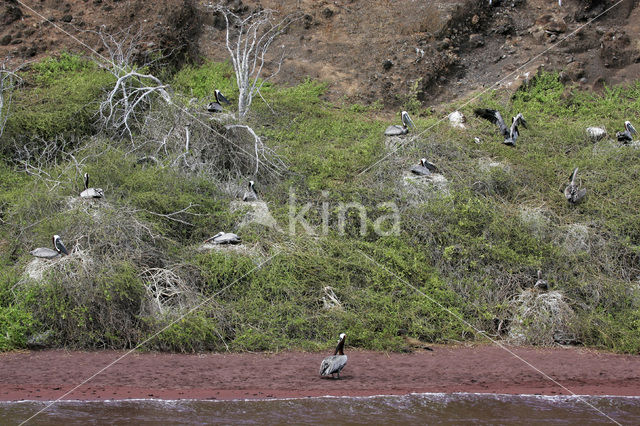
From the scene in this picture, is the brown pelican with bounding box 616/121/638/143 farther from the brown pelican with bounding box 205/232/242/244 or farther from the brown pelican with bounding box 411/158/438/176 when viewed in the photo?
the brown pelican with bounding box 205/232/242/244

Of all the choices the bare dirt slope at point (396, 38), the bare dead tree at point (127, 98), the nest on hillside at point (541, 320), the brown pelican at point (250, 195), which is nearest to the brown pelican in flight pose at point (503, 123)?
the bare dirt slope at point (396, 38)

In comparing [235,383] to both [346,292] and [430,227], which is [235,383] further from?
[430,227]

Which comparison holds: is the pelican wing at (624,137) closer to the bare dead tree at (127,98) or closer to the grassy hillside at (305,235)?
the grassy hillside at (305,235)

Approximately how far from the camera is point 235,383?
640 centimetres

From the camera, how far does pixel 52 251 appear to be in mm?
7324

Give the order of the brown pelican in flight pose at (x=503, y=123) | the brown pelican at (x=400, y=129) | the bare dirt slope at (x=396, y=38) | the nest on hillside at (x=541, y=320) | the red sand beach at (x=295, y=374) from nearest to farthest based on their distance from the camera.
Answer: the red sand beach at (x=295, y=374) → the nest on hillside at (x=541, y=320) → the brown pelican at (x=400, y=129) → the brown pelican in flight pose at (x=503, y=123) → the bare dirt slope at (x=396, y=38)

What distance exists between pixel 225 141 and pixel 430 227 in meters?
3.01

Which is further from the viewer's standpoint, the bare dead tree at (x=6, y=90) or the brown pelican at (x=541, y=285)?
the bare dead tree at (x=6, y=90)

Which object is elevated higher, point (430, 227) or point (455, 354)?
point (430, 227)

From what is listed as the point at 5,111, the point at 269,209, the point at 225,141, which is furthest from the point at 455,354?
the point at 5,111

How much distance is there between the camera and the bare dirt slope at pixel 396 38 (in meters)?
12.2

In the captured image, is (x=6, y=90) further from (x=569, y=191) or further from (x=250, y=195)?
(x=569, y=191)

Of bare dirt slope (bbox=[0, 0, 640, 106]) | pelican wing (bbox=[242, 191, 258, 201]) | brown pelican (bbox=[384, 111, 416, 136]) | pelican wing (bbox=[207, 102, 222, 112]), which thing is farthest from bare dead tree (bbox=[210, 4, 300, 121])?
pelican wing (bbox=[242, 191, 258, 201])

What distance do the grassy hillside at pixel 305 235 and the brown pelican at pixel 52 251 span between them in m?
0.10
